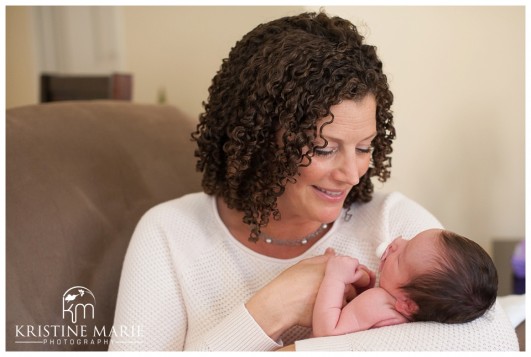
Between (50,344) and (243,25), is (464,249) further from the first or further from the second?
(243,25)

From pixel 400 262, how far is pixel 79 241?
81 cm

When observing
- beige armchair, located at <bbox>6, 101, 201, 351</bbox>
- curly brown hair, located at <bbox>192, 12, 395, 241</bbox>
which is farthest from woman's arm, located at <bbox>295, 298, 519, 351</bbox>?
beige armchair, located at <bbox>6, 101, 201, 351</bbox>

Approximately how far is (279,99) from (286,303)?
0.40m

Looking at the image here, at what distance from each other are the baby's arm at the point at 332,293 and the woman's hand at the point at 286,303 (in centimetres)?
3

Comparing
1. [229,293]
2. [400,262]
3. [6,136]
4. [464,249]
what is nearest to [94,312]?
[229,293]

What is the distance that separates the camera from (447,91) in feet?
6.86

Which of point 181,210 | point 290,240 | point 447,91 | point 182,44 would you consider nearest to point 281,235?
point 290,240

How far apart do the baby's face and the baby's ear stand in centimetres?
1

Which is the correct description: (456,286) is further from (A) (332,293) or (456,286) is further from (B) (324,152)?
(B) (324,152)

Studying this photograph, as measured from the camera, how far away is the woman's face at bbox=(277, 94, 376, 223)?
1.13 meters

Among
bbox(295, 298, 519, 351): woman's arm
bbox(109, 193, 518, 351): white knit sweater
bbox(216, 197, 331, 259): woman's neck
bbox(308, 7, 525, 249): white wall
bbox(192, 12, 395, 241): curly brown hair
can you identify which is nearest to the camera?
bbox(295, 298, 519, 351): woman's arm

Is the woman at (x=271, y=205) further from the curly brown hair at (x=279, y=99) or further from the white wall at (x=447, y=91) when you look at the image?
the white wall at (x=447, y=91)

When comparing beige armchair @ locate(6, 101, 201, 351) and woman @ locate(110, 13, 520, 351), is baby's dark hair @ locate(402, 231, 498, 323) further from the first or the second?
beige armchair @ locate(6, 101, 201, 351)

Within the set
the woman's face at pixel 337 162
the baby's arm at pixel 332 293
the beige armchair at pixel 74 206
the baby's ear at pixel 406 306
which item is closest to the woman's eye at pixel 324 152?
the woman's face at pixel 337 162
